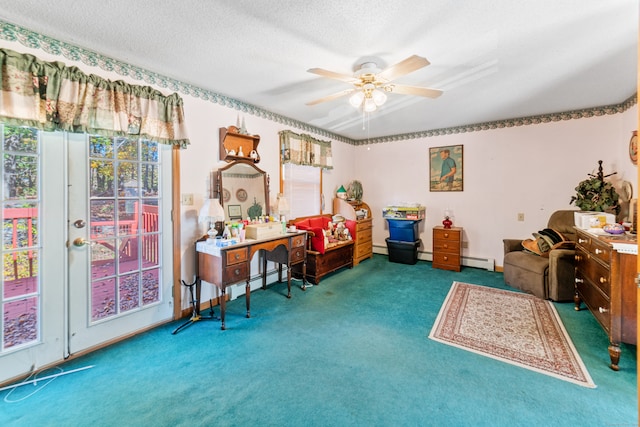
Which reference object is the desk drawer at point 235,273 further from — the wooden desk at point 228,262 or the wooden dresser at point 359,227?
the wooden dresser at point 359,227

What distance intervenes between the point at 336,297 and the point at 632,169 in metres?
3.71

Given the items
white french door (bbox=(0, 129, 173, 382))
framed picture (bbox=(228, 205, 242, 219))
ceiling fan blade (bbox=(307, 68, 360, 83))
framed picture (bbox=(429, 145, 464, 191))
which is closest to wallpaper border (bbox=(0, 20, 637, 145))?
framed picture (bbox=(429, 145, 464, 191))

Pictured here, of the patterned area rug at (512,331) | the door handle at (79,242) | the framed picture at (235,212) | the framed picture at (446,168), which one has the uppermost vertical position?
the framed picture at (446,168)

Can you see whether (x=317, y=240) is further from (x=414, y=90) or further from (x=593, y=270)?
(x=593, y=270)

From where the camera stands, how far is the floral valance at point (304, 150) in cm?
395

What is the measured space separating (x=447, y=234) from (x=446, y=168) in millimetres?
1183

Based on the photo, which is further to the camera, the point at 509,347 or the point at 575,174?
the point at 575,174

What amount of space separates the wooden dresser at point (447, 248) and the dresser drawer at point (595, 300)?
1581mm

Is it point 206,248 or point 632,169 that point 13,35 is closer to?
point 206,248

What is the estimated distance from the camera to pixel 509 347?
223 centimetres

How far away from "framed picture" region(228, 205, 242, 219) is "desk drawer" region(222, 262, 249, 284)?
687 mm

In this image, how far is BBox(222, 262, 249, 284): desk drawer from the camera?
258 cm

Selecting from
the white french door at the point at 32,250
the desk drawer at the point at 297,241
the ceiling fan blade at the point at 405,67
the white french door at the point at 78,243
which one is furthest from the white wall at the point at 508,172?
the white french door at the point at 32,250

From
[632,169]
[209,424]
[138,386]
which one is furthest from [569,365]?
[138,386]
